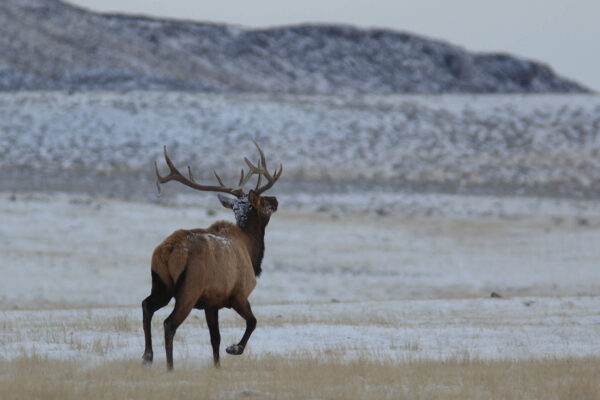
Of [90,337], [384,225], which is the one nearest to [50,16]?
[384,225]

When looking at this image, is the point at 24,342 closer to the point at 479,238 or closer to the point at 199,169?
the point at 479,238

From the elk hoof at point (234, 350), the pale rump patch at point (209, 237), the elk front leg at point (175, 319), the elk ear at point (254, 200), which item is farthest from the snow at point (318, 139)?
the elk front leg at point (175, 319)

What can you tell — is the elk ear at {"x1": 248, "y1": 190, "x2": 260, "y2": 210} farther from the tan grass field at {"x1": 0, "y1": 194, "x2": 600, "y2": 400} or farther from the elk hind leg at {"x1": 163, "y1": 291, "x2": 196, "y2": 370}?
the elk hind leg at {"x1": 163, "y1": 291, "x2": 196, "y2": 370}

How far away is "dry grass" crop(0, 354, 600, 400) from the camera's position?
7.96 meters

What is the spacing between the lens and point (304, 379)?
873 cm

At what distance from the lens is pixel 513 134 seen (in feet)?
182

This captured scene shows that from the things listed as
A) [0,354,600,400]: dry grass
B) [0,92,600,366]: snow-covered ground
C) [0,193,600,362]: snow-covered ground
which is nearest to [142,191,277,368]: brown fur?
[0,354,600,400]: dry grass

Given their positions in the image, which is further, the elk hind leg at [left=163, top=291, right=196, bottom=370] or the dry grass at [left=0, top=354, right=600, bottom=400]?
the elk hind leg at [left=163, top=291, right=196, bottom=370]

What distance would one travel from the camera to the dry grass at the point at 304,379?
7957 millimetres

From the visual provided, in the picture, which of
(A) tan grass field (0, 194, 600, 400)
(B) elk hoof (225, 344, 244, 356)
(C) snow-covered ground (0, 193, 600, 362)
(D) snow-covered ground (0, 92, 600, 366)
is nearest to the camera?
(A) tan grass field (0, 194, 600, 400)

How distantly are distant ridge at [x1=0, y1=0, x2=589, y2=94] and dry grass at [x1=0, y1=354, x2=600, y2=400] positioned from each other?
180 ft

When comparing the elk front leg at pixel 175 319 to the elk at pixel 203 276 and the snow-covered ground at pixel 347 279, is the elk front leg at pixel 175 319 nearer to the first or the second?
the elk at pixel 203 276

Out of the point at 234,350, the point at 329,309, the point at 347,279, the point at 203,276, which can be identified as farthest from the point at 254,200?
the point at 347,279

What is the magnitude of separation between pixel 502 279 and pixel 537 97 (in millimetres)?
40499
